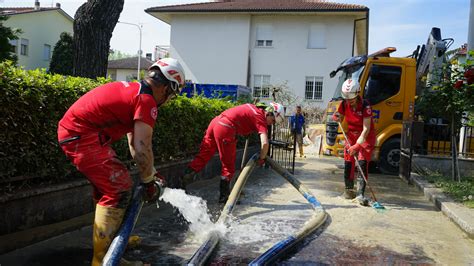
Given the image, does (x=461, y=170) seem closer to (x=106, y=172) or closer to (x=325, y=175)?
(x=325, y=175)

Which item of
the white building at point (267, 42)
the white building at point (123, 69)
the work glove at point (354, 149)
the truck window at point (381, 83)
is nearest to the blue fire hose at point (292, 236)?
the work glove at point (354, 149)

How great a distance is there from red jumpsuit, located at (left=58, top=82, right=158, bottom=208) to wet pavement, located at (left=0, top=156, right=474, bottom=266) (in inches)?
36.6

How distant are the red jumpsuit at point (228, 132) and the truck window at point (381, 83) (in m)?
4.79

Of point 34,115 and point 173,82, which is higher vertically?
point 173,82

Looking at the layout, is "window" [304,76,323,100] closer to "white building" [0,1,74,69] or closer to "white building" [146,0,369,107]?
"white building" [146,0,369,107]

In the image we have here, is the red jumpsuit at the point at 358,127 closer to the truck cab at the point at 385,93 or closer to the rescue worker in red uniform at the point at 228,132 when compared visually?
the rescue worker in red uniform at the point at 228,132

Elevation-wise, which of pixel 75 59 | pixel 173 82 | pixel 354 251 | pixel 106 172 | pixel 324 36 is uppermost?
pixel 324 36

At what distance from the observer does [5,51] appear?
1880 centimetres

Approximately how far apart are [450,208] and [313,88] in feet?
62.2

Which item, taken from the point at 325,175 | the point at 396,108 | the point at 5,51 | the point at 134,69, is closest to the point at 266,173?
the point at 325,175

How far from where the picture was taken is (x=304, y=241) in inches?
188

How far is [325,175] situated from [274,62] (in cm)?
1584

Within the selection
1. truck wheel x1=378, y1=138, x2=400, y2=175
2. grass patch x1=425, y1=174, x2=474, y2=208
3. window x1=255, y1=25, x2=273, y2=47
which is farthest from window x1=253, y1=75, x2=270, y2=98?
grass patch x1=425, y1=174, x2=474, y2=208

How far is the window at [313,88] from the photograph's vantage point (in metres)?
24.7
